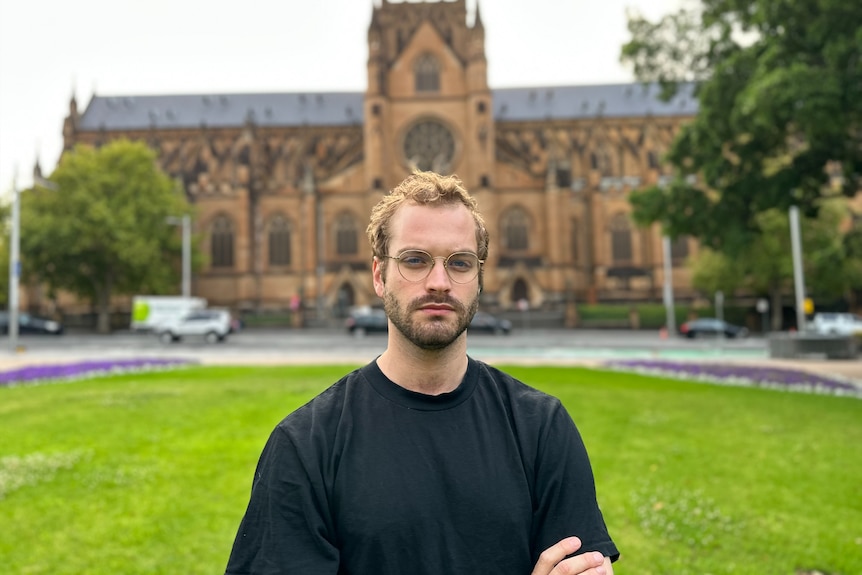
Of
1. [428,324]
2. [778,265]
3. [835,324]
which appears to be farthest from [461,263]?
[778,265]

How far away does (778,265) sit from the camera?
38062 mm

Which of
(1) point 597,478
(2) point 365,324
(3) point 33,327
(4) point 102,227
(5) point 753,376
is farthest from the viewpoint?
(4) point 102,227

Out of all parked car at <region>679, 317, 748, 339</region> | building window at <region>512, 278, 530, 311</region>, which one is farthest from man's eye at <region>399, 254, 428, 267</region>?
building window at <region>512, 278, 530, 311</region>

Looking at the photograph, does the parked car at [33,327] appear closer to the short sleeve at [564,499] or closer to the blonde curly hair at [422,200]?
the blonde curly hair at [422,200]

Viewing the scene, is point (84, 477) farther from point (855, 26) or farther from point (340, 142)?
point (340, 142)

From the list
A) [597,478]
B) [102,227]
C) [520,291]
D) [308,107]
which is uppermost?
[308,107]

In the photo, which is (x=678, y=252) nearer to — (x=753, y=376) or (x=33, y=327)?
(x=753, y=376)

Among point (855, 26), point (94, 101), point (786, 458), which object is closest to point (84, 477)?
point (786, 458)

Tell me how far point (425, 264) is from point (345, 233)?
156ft

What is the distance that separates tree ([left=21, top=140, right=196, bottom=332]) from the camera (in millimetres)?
40125

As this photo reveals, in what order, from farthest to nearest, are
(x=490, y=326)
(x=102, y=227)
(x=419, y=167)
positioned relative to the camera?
(x=419, y=167) → (x=102, y=227) → (x=490, y=326)

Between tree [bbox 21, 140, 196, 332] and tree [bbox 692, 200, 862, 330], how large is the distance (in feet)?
114

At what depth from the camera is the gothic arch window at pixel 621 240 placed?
52031mm

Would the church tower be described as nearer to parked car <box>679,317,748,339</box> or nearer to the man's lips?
parked car <box>679,317,748,339</box>
